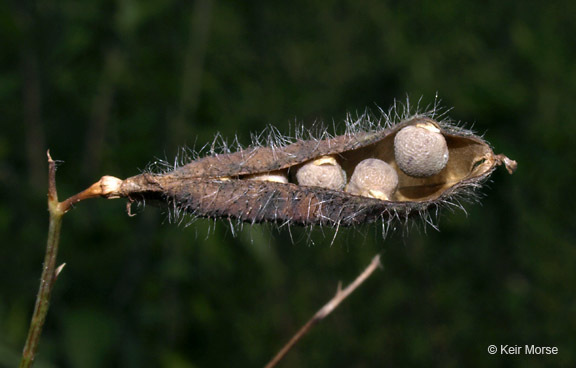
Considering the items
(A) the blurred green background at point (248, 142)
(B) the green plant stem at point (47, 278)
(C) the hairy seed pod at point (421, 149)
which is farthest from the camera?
(A) the blurred green background at point (248, 142)

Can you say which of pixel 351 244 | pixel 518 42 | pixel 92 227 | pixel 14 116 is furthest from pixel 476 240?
pixel 14 116

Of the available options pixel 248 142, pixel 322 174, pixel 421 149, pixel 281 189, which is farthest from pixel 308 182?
pixel 248 142

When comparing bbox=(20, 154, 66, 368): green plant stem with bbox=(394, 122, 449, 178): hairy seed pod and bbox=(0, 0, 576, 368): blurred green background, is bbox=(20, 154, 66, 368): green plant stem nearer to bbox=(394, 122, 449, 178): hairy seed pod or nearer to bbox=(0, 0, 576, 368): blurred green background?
bbox=(394, 122, 449, 178): hairy seed pod

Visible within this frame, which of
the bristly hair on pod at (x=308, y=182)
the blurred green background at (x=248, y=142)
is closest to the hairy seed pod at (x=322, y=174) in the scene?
the bristly hair on pod at (x=308, y=182)

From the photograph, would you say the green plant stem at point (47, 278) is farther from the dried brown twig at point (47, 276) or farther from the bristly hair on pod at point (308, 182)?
the bristly hair on pod at point (308, 182)

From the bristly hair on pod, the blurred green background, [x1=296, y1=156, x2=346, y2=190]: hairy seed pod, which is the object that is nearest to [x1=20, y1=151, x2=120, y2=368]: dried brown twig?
the bristly hair on pod

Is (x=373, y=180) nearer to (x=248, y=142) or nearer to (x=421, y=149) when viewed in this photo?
(x=421, y=149)

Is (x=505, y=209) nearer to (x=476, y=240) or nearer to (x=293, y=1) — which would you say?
(x=476, y=240)
